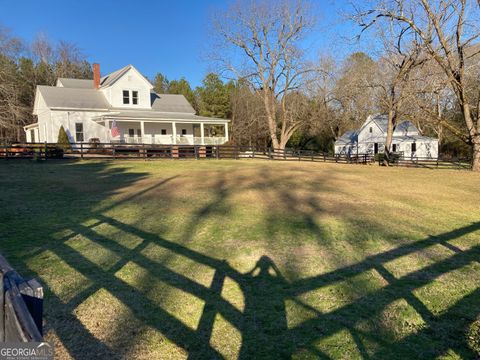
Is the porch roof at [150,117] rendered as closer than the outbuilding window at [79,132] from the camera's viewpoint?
Yes

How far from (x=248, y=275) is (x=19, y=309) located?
383 cm

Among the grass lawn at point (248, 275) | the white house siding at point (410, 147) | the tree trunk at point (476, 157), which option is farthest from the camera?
the white house siding at point (410, 147)

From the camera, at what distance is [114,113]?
3103 cm

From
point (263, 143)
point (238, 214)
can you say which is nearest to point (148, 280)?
point (238, 214)

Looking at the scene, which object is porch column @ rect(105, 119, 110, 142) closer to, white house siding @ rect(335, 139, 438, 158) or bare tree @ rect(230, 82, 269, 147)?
bare tree @ rect(230, 82, 269, 147)

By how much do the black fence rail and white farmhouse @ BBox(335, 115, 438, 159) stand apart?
46552 millimetres

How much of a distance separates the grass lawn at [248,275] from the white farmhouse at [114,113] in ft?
71.0

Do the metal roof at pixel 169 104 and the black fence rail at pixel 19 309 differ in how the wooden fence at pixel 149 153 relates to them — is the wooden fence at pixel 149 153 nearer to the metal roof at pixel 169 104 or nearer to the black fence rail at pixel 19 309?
the metal roof at pixel 169 104

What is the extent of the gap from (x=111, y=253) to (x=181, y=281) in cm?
169

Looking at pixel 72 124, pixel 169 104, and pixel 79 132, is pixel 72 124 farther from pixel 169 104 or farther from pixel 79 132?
pixel 169 104

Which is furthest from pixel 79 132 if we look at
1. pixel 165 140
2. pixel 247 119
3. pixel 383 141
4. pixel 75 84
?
pixel 383 141

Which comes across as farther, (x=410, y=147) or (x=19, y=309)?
(x=410, y=147)

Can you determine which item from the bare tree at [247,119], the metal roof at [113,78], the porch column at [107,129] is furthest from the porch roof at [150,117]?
the bare tree at [247,119]

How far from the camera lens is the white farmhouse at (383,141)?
44250 millimetres
